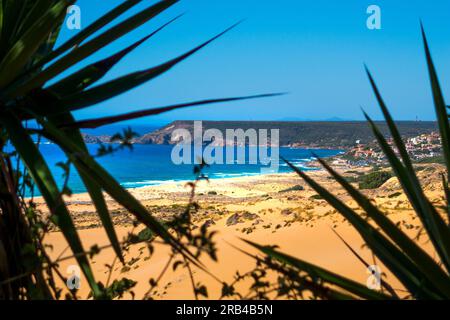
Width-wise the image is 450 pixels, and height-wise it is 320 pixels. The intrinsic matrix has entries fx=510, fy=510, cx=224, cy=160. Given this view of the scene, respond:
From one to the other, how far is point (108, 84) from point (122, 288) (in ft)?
2.41

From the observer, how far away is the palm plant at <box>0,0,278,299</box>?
152 centimetres

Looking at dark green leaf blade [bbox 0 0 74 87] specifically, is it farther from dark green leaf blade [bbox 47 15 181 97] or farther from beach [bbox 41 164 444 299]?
beach [bbox 41 164 444 299]

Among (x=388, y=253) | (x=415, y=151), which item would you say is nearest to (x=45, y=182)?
(x=388, y=253)

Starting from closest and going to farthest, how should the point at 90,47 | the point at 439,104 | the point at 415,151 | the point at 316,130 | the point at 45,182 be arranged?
1. the point at 45,182
2. the point at 90,47
3. the point at 439,104
4. the point at 415,151
5. the point at 316,130

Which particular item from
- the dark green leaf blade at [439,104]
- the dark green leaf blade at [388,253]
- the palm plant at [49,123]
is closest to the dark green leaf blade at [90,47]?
the palm plant at [49,123]

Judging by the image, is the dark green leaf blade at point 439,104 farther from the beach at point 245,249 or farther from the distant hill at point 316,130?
the distant hill at point 316,130

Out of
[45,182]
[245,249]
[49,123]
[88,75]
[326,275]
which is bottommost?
[245,249]

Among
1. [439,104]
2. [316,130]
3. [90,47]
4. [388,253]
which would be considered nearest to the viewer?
[90,47]

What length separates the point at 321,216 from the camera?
13.5 metres

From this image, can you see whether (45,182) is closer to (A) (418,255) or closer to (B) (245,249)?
(A) (418,255)

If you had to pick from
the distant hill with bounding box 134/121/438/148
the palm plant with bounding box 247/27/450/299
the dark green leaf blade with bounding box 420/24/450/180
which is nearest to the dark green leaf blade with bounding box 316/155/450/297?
the palm plant with bounding box 247/27/450/299

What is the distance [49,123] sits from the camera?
1583mm

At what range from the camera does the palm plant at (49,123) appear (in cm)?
152
